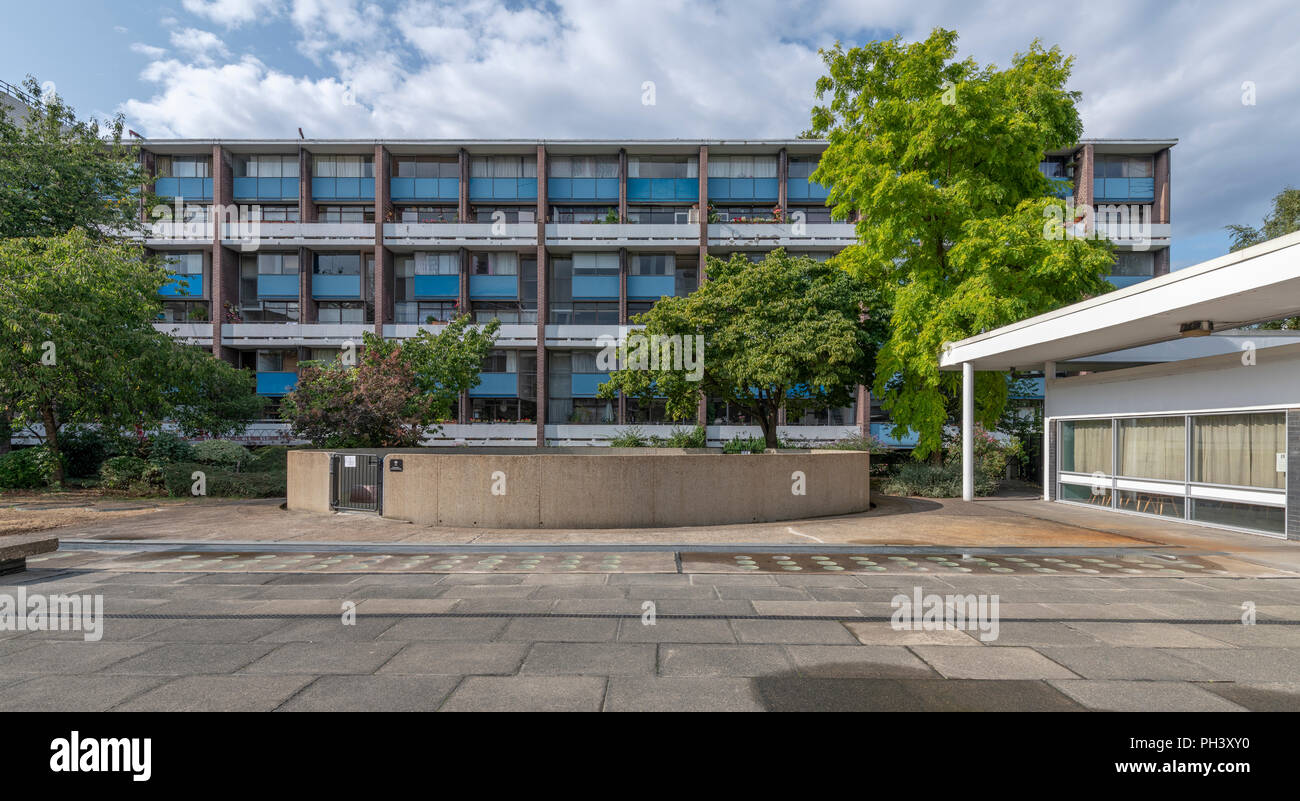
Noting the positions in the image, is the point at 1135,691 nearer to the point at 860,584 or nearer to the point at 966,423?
the point at 860,584

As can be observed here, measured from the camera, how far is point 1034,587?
802cm

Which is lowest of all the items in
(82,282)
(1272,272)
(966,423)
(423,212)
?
(966,423)

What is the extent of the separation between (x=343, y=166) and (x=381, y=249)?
21.7ft

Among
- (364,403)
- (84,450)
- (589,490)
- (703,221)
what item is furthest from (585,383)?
(589,490)

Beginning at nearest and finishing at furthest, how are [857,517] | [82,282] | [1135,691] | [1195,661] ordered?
[1135,691] → [1195,661] → [857,517] → [82,282]

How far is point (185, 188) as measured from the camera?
3672cm

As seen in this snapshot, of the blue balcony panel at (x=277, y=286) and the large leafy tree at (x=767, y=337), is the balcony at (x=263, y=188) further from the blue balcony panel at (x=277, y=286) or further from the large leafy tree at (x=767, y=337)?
the large leafy tree at (x=767, y=337)

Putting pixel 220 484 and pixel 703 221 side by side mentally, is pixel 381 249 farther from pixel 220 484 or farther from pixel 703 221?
pixel 220 484

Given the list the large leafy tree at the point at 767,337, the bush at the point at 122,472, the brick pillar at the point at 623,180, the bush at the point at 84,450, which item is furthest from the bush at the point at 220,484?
the brick pillar at the point at 623,180

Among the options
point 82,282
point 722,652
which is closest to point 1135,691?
point 722,652

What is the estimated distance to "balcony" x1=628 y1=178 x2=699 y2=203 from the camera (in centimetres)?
3697

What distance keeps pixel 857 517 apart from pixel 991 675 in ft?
31.8

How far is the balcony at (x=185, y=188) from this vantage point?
120ft
